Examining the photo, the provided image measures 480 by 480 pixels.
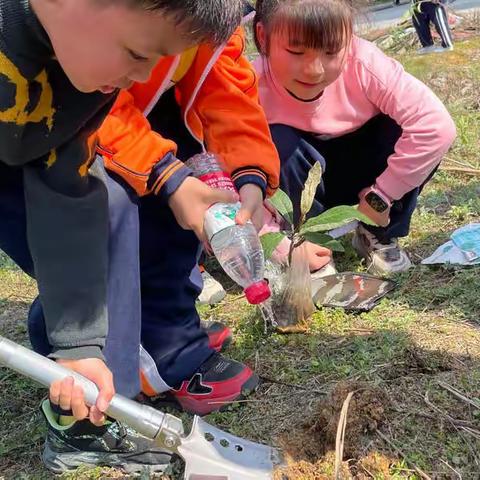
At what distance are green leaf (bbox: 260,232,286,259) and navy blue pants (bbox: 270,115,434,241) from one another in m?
0.43

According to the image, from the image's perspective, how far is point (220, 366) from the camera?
1.71 metres

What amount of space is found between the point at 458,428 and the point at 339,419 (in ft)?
0.83

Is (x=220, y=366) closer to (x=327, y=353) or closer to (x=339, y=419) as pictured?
(x=327, y=353)

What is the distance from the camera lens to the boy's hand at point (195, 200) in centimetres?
150

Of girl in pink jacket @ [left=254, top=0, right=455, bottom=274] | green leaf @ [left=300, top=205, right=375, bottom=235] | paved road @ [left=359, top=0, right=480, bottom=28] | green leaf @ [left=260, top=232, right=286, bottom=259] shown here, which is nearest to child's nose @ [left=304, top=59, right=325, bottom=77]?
girl in pink jacket @ [left=254, top=0, right=455, bottom=274]

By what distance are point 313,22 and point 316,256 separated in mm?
678

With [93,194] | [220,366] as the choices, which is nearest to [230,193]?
[93,194]

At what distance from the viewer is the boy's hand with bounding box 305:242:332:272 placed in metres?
2.13

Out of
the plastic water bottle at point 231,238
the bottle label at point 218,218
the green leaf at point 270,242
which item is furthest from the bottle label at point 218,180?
the green leaf at point 270,242

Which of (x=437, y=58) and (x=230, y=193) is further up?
(x=230, y=193)

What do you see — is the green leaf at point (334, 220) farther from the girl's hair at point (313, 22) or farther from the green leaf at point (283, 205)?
the girl's hair at point (313, 22)

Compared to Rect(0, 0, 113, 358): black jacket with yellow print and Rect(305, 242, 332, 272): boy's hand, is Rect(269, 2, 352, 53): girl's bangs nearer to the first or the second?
Rect(305, 242, 332, 272): boy's hand

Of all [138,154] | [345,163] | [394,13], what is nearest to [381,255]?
[345,163]

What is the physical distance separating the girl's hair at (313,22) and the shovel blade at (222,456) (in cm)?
116
